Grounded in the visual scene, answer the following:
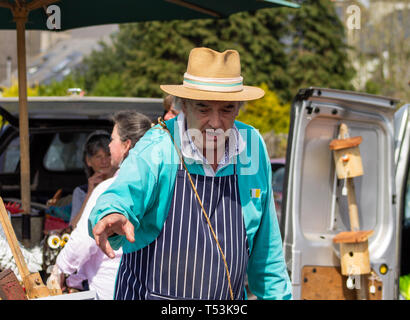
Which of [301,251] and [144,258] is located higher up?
[144,258]

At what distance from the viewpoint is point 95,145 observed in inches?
178

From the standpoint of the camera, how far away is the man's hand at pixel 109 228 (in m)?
2.23

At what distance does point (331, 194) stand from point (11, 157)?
125 inches

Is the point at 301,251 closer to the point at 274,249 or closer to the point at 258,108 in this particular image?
the point at 274,249

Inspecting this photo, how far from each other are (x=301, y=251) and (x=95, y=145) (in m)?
1.58

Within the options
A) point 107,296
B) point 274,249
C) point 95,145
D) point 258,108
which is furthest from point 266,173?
point 258,108

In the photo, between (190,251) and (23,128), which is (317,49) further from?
(190,251)

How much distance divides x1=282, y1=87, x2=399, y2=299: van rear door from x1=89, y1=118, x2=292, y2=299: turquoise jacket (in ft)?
5.69

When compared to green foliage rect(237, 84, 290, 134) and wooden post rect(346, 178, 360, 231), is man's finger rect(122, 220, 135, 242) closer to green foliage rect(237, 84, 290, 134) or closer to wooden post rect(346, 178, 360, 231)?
wooden post rect(346, 178, 360, 231)

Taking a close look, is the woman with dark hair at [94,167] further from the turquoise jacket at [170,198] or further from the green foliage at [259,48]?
the green foliage at [259,48]

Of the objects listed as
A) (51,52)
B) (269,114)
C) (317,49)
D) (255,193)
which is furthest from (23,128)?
(51,52)

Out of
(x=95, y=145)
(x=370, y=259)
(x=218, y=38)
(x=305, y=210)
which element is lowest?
(x=370, y=259)

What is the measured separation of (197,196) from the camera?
2.58 meters

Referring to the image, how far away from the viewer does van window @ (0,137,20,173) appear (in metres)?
6.27
